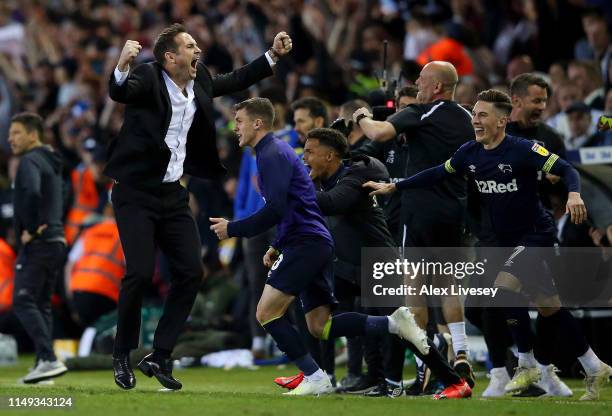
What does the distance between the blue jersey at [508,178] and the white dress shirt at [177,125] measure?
1878mm

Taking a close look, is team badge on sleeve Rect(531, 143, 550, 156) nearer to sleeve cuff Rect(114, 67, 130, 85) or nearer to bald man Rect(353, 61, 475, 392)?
bald man Rect(353, 61, 475, 392)

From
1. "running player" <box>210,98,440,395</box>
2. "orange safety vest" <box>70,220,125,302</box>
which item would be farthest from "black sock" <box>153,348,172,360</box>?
"orange safety vest" <box>70,220,125,302</box>

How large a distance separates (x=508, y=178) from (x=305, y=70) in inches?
306

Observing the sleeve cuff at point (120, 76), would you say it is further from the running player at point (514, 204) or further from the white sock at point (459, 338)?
the white sock at point (459, 338)

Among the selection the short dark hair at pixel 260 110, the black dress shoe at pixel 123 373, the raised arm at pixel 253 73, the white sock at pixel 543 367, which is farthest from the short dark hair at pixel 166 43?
the white sock at pixel 543 367

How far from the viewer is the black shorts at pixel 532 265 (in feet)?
30.7

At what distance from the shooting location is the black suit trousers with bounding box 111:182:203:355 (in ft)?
29.4

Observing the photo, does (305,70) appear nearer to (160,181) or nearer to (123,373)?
(160,181)

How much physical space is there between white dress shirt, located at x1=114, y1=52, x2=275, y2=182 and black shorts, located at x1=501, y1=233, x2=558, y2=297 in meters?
2.50

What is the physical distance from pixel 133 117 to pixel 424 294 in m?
2.58

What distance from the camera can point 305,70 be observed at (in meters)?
16.7

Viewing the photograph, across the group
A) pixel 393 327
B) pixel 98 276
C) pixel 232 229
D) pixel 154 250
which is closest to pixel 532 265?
pixel 393 327

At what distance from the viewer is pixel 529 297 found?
945 centimetres

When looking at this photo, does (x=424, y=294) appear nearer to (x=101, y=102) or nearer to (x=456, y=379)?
(x=456, y=379)
